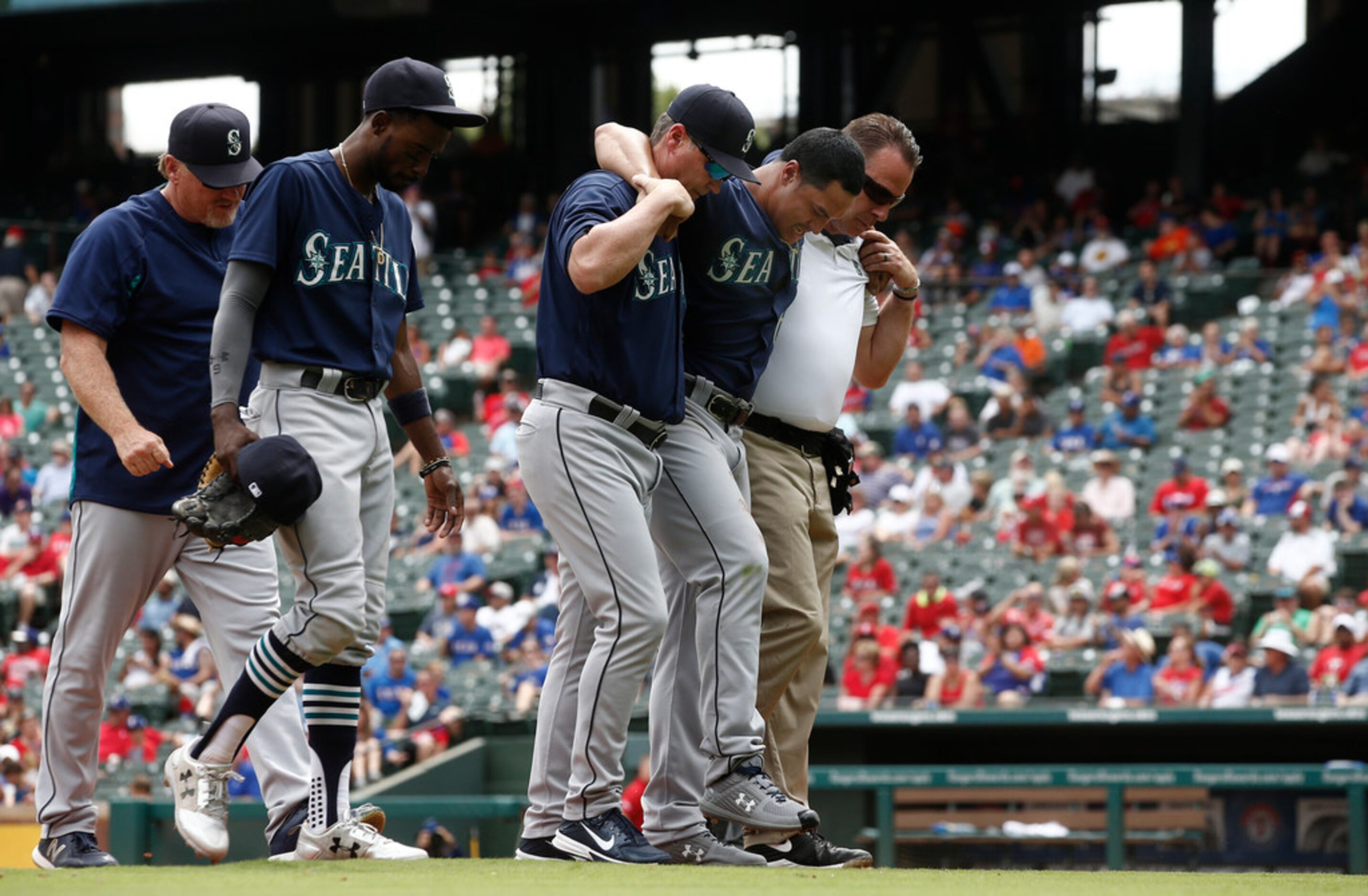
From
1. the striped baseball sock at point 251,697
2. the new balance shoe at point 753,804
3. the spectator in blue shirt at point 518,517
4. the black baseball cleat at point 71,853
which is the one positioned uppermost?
the striped baseball sock at point 251,697

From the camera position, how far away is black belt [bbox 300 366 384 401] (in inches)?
153

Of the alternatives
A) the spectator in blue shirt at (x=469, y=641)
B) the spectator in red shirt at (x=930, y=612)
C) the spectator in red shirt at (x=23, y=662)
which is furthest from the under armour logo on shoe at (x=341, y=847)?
the spectator in red shirt at (x=23, y=662)

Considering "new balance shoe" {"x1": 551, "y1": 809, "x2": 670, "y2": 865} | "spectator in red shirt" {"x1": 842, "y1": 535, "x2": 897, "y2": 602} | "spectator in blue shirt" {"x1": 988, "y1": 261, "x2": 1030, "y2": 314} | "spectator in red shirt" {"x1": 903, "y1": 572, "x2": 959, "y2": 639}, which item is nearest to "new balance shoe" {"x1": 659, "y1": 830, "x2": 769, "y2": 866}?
"new balance shoe" {"x1": 551, "y1": 809, "x2": 670, "y2": 865}

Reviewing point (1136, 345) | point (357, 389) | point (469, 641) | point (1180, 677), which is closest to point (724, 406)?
point (357, 389)

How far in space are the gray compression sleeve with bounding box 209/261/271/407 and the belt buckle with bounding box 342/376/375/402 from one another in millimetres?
223

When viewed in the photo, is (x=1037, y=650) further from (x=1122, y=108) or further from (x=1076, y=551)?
(x=1122, y=108)

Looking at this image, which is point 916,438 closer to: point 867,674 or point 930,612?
point 930,612

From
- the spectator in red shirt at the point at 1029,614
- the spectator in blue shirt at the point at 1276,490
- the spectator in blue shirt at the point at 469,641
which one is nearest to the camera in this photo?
the spectator in red shirt at the point at 1029,614

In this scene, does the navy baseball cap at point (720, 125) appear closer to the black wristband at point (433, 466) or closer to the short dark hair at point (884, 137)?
the short dark hair at point (884, 137)

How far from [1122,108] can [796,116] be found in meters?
3.91

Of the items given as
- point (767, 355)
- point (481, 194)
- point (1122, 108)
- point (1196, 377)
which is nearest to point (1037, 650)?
point (1196, 377)

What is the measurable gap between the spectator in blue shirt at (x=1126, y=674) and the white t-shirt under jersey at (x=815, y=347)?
5776 millimetres

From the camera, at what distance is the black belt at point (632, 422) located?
3.96m

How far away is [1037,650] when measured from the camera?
34.8 feet
